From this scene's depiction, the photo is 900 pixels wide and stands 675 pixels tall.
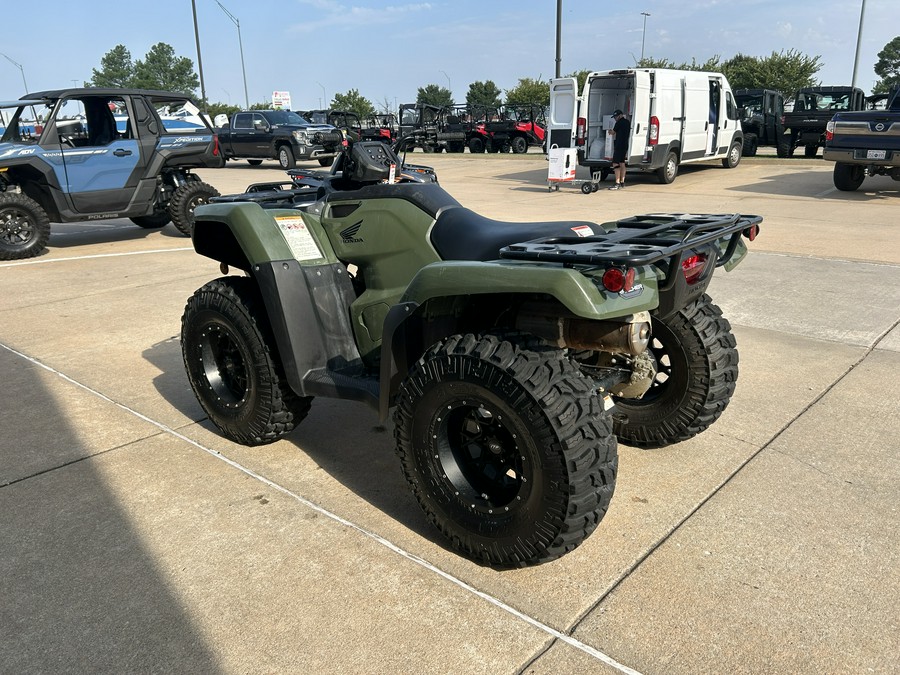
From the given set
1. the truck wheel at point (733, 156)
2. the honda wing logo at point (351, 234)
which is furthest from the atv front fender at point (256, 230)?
the truck wheel at point (733, 156)

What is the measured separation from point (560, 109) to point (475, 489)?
Answer: 14.5 meters

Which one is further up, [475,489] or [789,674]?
[475,489]

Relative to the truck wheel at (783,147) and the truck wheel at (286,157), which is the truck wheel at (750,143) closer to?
the truck wheel at (783,147)

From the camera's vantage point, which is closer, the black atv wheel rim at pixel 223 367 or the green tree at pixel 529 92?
the black atv wheel rim at pixel 223 367

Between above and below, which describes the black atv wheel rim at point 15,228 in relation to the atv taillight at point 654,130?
below

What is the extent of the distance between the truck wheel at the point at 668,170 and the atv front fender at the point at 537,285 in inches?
561

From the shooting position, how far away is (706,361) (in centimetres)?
328

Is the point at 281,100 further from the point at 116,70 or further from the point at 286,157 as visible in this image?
the point at 116,70

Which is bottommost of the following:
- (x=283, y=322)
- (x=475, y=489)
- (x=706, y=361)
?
(x=475, y=489)

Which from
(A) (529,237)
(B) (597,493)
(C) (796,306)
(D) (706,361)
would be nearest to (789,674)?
(B) (597,493)

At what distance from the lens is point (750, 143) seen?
2156 cm

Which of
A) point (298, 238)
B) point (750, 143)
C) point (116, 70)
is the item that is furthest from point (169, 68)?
point (298, 238)

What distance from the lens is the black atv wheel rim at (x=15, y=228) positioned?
8.83m

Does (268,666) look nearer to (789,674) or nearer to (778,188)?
(789,674)
